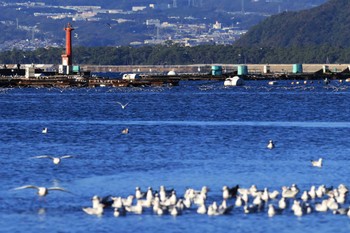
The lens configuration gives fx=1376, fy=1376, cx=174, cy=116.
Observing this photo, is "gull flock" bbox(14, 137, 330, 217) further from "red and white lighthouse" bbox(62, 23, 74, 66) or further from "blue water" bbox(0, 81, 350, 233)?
"red and white lighthouse" bbox(62, 23, 74, 66)

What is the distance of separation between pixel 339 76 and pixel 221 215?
144656 mm

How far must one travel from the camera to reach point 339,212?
Answer: 3600 cm

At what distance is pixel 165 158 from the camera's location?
164ft

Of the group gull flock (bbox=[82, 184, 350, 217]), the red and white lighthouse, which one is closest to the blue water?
gull flock (bbox=[82, 184, 350, 217])

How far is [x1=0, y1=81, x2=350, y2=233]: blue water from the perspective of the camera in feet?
116

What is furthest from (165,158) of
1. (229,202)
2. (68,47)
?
(68,47)

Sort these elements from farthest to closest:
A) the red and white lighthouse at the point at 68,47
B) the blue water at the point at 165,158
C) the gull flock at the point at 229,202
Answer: the red and white lighthouse at the point at 68,47
the gull flock at the point at 229,202
the blue water at the point at 165,158

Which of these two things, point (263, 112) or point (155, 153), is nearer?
point (155, 153)

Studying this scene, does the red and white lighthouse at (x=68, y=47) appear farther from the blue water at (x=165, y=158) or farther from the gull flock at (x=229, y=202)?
the gull flock at (x=229, y=202)

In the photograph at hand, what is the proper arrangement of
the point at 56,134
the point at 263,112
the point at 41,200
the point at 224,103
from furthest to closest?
the point at 224,103, the point at 263,112, the point at 56,134, the point at 41,200

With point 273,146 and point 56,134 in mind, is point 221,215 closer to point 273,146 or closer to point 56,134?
point 273,146

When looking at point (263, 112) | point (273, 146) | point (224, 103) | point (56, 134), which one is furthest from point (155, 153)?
point (224, 103)

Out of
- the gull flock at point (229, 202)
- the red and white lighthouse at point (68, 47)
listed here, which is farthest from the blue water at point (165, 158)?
the red and white lighthouse at point (68, 47)

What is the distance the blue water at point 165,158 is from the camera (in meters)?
35.3
